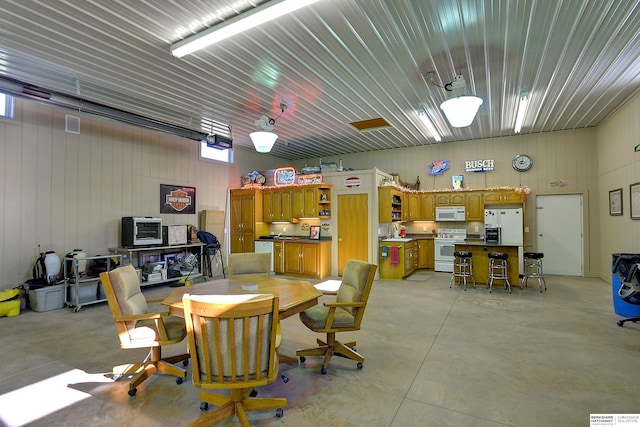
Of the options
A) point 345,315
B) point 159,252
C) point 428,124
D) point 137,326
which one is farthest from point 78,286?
point 428,124

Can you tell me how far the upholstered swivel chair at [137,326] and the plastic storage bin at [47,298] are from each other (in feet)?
11.1

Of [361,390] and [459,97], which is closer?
[361,390]

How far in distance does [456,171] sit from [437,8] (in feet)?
21.1

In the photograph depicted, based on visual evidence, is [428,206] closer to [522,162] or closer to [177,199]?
[522,162]

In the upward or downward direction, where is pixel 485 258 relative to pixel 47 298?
upward

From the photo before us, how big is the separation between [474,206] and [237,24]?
24.5 ft

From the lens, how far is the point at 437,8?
10.6 feet

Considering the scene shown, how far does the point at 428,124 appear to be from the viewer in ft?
23.8

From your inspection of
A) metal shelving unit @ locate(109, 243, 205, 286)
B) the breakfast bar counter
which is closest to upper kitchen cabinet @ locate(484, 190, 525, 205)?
the breakfast bar counter

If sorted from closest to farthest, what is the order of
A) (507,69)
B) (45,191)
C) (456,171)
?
(507,69)
(45,191)
(456,171)

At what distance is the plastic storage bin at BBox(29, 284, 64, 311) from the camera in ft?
16.8

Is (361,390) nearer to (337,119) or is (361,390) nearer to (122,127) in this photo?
(337,119)

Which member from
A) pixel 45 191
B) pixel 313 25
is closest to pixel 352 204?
pixel 313 25

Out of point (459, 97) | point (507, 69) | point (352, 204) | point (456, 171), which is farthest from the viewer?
point (456, 171)
